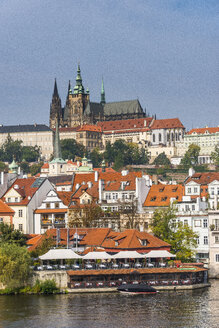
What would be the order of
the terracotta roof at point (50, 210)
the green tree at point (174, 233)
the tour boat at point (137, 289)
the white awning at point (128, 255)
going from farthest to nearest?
the terracotta roof at point (50, 210) < the green tree at point (174, 233) < the white awning at point (128, 255) < the tour boat at point (137, 289)

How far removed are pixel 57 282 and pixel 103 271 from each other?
450 centimetres

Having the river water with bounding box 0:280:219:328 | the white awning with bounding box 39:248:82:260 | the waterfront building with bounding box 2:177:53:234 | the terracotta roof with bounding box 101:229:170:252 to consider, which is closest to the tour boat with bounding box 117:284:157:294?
the river water with bounding box 0:280:219:328

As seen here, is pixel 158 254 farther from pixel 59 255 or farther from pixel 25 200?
pixel 25 200

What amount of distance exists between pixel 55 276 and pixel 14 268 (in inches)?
157

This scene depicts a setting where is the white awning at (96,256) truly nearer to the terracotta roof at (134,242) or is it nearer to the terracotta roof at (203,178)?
the terracotta roof at (134,242)

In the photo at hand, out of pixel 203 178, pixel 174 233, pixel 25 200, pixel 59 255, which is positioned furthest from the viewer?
pixel 203 178

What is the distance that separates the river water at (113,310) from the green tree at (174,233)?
32.9ft

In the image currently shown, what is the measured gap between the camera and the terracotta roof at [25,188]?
354ft

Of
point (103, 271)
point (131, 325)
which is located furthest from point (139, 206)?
point (131, 325)

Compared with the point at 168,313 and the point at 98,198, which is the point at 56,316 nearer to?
the point at 168,313

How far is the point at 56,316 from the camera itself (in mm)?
70875

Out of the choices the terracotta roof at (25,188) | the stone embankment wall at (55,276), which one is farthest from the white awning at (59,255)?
the terracotta roof at (25,188)

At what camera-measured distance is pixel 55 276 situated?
82562 mm

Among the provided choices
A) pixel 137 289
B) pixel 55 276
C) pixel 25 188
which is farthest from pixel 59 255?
pixel 25 188
